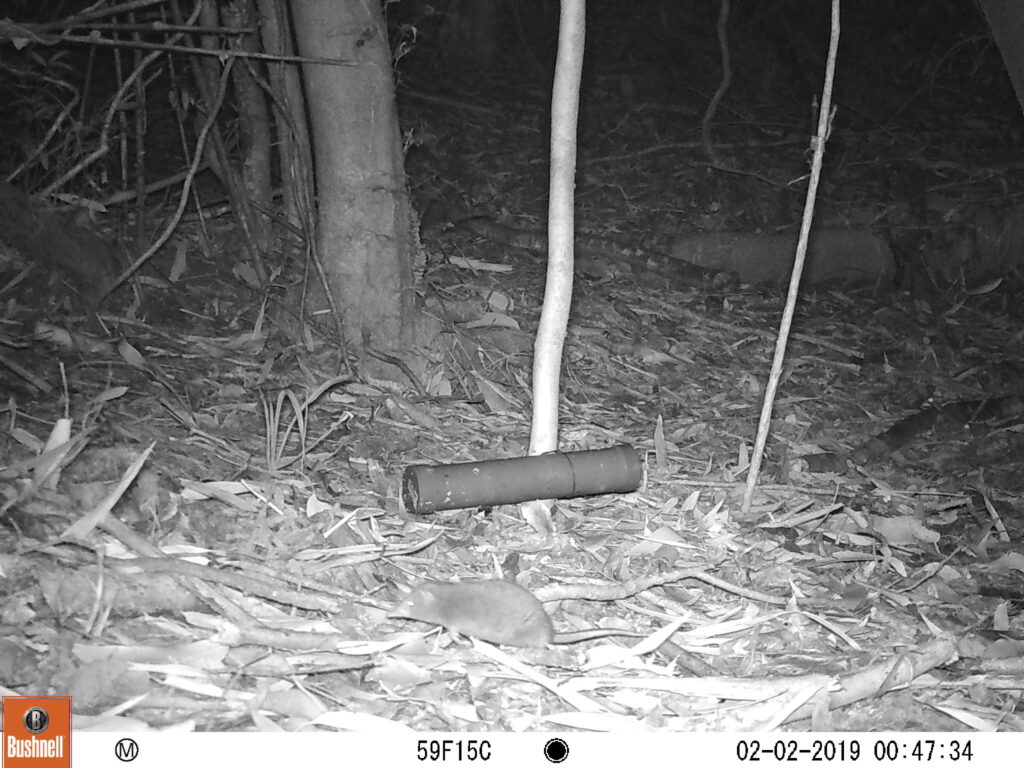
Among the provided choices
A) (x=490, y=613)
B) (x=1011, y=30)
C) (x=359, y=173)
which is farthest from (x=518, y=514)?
(x=1011, y=30)

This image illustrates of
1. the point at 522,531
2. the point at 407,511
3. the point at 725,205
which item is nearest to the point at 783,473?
the point at 522,531

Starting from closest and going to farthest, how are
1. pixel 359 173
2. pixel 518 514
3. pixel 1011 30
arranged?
pixel 518 514 < pixel 1011 30 < pixel 359 173

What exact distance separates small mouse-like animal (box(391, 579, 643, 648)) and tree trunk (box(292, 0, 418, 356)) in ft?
4.70

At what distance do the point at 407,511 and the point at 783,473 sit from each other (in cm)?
134

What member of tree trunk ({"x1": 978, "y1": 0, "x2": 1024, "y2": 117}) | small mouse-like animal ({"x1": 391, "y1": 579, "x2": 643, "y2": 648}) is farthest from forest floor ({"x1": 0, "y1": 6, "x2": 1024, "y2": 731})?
tree trunk ({"x1": 978, "y1": 0, "x2": 1024, "y2": 117})

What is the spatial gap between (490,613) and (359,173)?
1.77 m

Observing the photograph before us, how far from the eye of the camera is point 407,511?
276cm

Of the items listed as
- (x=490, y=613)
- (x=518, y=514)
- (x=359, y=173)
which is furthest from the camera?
(x=359, y=173)

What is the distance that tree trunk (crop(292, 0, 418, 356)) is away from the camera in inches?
131

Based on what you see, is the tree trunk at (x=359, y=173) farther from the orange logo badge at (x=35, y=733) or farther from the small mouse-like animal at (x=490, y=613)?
the orange logo badge at (x=35, y=733)

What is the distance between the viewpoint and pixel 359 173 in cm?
344

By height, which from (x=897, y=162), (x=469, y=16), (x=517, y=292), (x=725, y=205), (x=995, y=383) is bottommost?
(x=995, y=383)

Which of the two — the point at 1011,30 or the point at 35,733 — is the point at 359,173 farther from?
the point at 35,733

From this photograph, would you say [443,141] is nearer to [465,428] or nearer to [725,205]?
[725,205]
